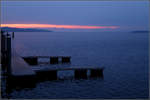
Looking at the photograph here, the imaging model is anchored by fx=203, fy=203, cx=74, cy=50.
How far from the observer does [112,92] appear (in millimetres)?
17812

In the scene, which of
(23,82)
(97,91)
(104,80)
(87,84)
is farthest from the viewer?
(104,80)

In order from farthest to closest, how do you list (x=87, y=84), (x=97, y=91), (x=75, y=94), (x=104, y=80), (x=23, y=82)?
(x=104, y=80)
(x=87, y=84)
(x=97, y=91)
(x=75, y=94)
(x=23, y=82)

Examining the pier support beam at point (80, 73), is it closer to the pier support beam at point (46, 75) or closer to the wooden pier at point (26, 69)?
the wooden pier at point (26, 69)

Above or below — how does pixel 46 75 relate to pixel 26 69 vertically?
below

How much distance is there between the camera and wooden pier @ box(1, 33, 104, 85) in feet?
7.13

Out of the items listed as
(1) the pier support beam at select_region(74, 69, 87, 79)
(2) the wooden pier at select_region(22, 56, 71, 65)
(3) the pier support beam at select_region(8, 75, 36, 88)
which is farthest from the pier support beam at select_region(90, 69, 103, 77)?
(3) the pier support beam at select_region(8, 75, 36, 88)

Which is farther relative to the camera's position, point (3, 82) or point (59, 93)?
point (59, 93)

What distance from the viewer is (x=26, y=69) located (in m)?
2.55

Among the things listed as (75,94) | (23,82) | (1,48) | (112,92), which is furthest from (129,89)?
(23,82)

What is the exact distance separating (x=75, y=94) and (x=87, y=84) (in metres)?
3.79

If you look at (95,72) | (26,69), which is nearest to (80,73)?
(95,72)

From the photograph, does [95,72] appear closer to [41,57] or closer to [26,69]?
[41,57]

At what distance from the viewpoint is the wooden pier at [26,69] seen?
85.6 inches

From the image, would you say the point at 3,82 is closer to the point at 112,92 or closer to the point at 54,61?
the point at 112,92
